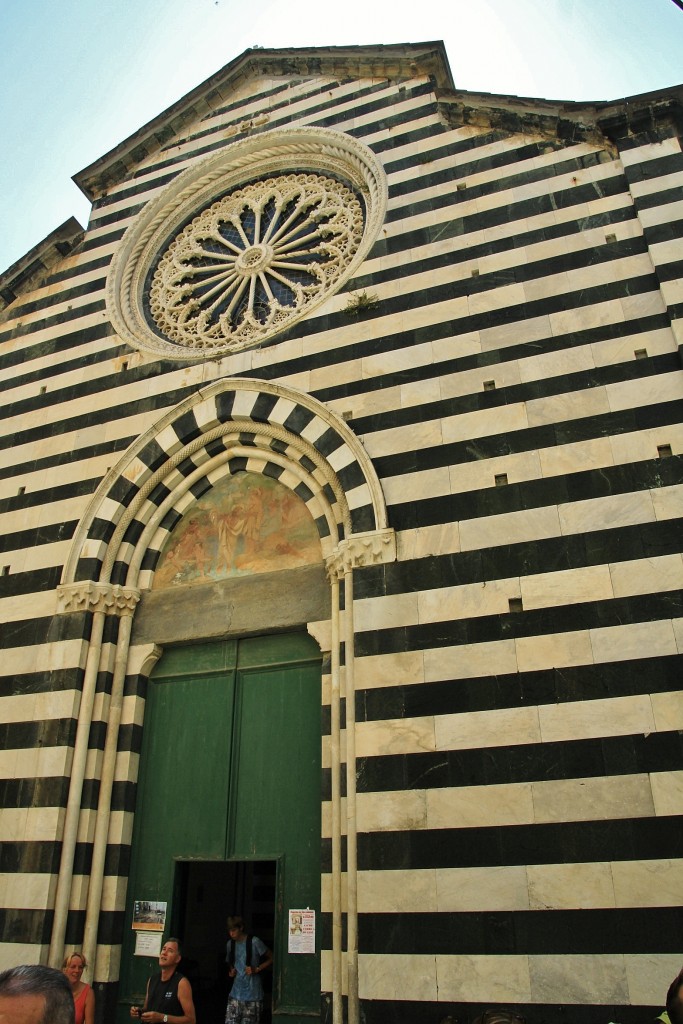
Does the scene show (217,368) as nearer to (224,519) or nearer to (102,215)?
(224,519)

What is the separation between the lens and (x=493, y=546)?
24.8ft

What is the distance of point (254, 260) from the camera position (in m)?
11.2

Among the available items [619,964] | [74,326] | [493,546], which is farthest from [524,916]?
[74,326]

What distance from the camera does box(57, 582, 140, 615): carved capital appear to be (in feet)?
29.5

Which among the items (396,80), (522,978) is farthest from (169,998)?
(396,80)

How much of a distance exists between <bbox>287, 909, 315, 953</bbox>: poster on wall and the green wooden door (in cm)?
7

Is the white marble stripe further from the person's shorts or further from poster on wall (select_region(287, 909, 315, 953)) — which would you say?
the person's shorts

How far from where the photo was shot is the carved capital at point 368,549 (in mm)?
7926

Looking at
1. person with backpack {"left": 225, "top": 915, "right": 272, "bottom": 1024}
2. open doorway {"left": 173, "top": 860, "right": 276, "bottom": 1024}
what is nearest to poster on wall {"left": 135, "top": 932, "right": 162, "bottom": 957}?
person with backpack {"left": 225, "top": 915, "right": 272, "bottom": 1024}

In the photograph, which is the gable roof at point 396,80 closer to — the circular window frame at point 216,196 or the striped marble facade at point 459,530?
the striped marble facade at point 459,530

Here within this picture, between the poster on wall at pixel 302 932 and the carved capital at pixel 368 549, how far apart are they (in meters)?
3.22

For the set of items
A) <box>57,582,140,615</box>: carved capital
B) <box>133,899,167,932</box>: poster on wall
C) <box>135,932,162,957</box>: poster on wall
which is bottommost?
<box>135,932,162,957</box>: poster on wall

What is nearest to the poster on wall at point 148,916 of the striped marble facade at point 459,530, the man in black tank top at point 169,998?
the striped marble facade at point 459,530

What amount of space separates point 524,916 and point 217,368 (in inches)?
269
